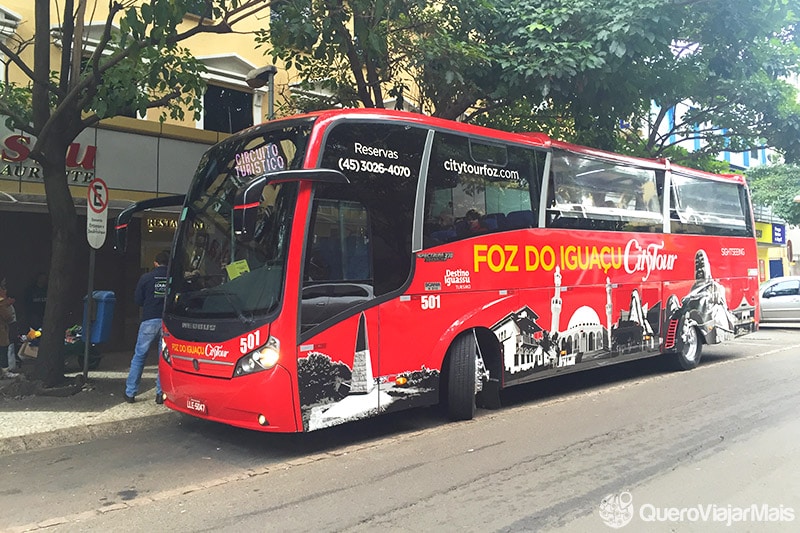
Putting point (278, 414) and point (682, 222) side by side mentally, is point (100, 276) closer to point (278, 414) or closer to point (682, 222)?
point (278, 414)

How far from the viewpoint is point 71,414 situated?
24.1ft

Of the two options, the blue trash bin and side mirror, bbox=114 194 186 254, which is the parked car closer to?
side mirror, bbox=114 194 186 254

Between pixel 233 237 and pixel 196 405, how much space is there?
1734mm

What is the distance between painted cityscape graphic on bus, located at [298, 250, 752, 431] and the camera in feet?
19.9

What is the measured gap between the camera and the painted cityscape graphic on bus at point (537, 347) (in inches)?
238

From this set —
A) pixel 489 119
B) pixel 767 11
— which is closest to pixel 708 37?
pixel 767 11

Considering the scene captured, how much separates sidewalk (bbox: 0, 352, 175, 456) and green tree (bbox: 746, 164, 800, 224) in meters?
23.5

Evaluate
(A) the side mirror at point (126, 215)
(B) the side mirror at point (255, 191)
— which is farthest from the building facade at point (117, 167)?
(B) the side mirror at point (255, 191)

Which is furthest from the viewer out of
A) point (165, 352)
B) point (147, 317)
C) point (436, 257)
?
point (147, 317)

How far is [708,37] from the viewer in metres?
10.4

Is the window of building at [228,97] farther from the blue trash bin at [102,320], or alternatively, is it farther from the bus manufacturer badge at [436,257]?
the bus manufacturer badge at [436,257]

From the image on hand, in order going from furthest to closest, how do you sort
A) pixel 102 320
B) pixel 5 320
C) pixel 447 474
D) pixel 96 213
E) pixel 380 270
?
pixel 5 320, pixel 102 320, pixel 96 213, pixel 380 270, pixel 447 474

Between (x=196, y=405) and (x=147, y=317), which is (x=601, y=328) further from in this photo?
(x=147, y=317)

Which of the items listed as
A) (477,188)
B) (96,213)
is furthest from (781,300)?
(96,213)
